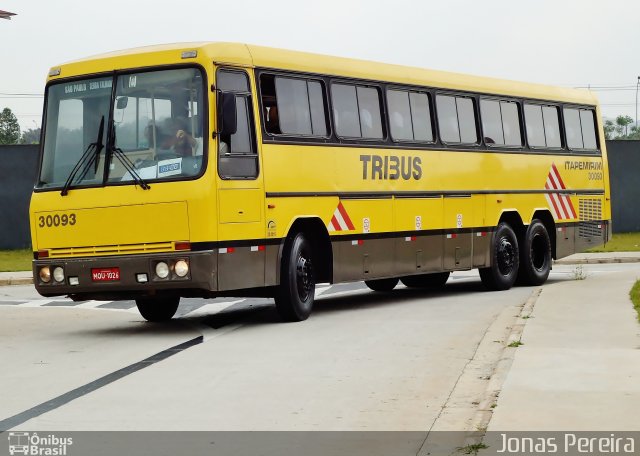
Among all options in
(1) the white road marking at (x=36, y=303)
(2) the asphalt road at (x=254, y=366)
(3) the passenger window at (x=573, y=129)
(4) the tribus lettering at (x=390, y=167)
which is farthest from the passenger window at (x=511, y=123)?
(1) the white road marking at (x=36, y=303)

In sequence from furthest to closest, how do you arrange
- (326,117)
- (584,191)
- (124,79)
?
(584,191) < (326,117) < (124,79)

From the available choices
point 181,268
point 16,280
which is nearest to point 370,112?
point 181,268

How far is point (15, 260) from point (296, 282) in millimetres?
21236

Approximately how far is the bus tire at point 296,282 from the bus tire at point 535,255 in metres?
6.84

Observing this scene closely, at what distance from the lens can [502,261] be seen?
2236 centimetres

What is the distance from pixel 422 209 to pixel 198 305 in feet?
12.1

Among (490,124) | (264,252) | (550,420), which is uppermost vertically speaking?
(490,124)

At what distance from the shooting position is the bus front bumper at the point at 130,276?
1496 centimetres

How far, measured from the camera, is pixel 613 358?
38.0ft

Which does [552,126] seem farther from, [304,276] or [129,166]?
[129,166]

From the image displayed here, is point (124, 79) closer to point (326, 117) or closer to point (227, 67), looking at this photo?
point (227, 67)

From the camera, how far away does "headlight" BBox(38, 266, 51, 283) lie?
614 inches

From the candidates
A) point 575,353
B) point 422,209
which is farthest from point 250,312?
point 575,353
